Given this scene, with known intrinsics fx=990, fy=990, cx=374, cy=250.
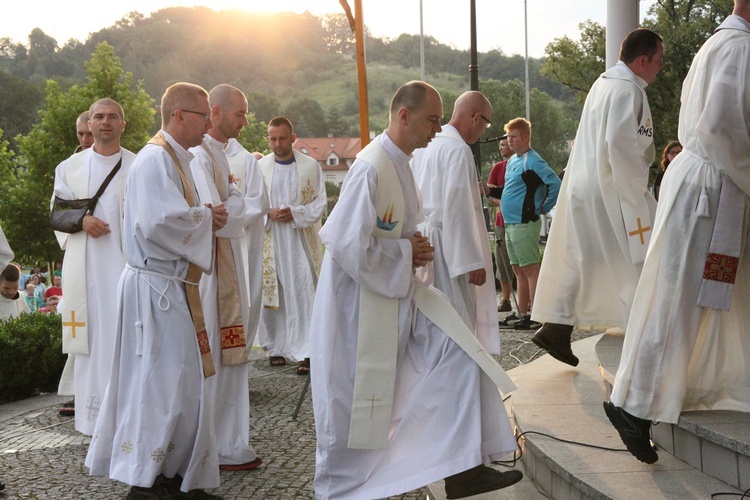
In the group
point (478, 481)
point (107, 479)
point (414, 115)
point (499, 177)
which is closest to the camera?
point (478, 481)

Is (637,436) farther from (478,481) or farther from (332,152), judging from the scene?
(332,152)

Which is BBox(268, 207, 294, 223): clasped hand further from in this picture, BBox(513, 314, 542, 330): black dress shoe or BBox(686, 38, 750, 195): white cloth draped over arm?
BBox(686, 38, 750, 195): white cloth draped over arm

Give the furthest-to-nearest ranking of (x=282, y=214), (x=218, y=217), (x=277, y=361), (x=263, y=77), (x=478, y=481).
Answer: (x=263, y=77)
(x=277, y=361)
(x=282, y=214)
(x=218, y=217)
(x=478, y=481)

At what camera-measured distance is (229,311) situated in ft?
19.9

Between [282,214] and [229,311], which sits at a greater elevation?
[282,214]

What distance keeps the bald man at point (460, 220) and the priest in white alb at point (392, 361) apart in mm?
1558

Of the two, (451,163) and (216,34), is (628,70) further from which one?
(216,34)

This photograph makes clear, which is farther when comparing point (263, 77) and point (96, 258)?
point (263, 77)

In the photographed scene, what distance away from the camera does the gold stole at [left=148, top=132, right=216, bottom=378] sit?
530 centimetres

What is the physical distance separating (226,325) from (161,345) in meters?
0.91

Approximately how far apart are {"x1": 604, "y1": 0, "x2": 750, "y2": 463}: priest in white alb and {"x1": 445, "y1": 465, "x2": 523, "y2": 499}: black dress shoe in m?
0.56

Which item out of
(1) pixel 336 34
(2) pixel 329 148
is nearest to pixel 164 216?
(2) pixel 329 148

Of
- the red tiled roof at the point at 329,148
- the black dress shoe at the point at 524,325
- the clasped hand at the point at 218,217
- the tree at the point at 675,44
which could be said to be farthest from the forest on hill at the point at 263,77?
the clasped hand at the point at 218,217

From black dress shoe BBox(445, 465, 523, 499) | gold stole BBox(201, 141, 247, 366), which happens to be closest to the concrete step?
black dress shoe BBox(445, 465, 523, 499)
